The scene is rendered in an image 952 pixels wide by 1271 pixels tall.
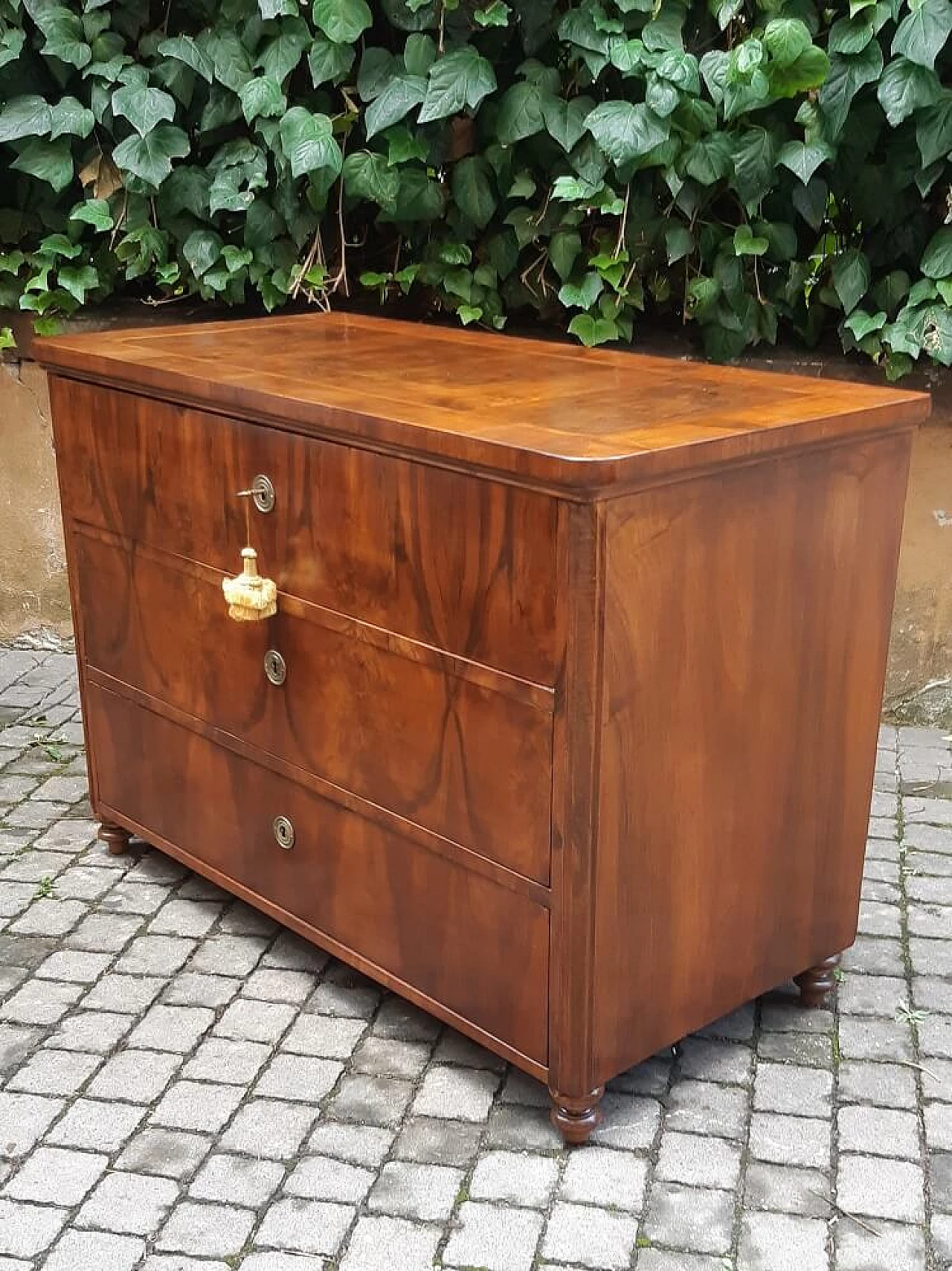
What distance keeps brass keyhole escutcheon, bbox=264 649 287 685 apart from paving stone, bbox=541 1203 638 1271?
1.01 meters

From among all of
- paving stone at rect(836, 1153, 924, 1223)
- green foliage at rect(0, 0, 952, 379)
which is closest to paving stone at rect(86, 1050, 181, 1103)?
paving stone at rect(836, 1153, 924, 1223)

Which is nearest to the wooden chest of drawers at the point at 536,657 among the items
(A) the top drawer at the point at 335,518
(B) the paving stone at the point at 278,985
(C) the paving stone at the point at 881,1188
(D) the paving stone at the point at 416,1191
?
(A) the top drawer at the point at 335,518

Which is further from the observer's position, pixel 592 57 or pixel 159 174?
pixel 159 174

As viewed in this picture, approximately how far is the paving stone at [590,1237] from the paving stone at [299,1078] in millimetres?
481

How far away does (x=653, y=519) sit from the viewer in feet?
6.56

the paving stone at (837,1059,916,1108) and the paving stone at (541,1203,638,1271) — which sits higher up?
the paving stone at (541,1203,638,1271)

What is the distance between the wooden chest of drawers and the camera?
80.7 inches

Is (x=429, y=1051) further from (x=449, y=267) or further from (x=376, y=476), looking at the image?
(x=449, y=267)

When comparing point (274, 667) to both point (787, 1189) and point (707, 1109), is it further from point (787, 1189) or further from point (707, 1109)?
point (787, 1189)

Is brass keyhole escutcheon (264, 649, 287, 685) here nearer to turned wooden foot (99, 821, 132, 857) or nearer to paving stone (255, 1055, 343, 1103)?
paving stone (255, 1055, 343, 1103)

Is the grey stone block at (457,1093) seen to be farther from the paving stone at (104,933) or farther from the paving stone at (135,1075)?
the paving stone at (104,933)

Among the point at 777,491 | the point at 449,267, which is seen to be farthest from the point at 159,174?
the point at 777,491

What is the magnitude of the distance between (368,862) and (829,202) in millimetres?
2112

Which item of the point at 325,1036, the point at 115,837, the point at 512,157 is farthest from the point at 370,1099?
the point at 512,157
